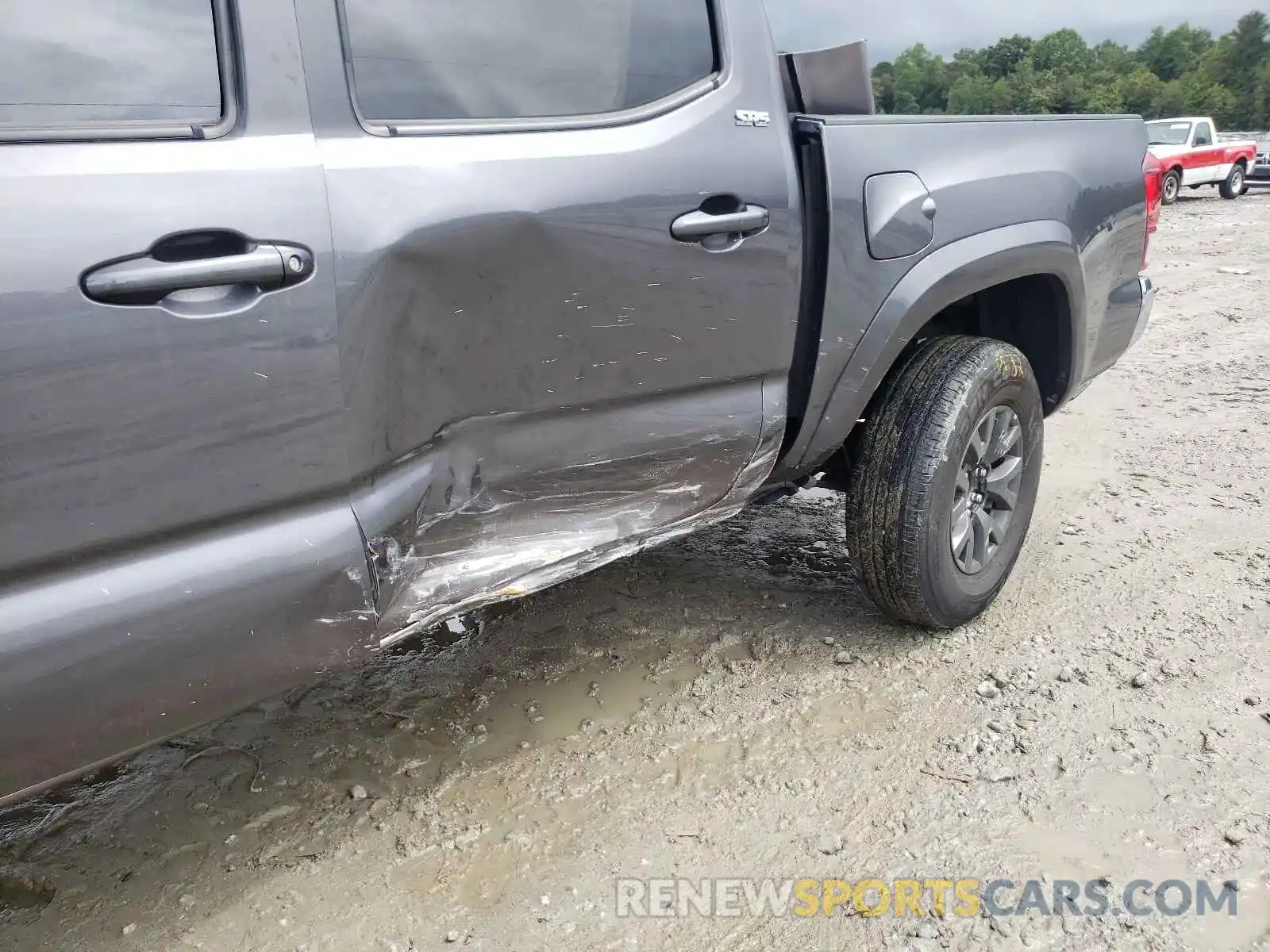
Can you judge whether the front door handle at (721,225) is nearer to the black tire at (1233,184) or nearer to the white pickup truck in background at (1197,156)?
the white pickup truck in background at (1197,156)

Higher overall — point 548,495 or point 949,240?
point 949,240

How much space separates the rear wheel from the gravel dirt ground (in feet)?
56.9

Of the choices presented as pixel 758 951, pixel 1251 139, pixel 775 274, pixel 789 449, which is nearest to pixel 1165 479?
pixel 789 449

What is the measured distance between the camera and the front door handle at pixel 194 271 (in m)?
1.33

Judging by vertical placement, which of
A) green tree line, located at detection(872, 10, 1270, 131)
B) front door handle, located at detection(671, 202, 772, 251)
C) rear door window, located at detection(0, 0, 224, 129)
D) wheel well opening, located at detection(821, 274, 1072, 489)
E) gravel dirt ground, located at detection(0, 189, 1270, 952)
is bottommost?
gravel dirt ground, located at detection(0, 189, 1270, 952)

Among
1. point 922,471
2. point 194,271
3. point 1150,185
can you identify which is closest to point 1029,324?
point 1150,185

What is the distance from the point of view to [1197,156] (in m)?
16.9

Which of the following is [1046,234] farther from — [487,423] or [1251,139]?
[1251,139]

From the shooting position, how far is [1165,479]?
13.0 ft

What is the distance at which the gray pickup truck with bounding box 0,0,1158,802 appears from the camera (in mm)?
1349

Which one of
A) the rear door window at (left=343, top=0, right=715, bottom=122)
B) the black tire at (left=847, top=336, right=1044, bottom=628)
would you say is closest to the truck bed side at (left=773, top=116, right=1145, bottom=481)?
the black tire at (left=847, top=336, right=1044, bottom=628)

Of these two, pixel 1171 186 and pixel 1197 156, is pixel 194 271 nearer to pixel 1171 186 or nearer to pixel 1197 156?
pixel 1171 186

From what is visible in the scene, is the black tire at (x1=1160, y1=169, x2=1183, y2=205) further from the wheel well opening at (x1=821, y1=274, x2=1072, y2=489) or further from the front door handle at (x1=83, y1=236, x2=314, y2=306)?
the front door handle at (x1=83, y1=236, x2=314, y2=306)

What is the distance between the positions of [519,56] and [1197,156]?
18.4 metres
